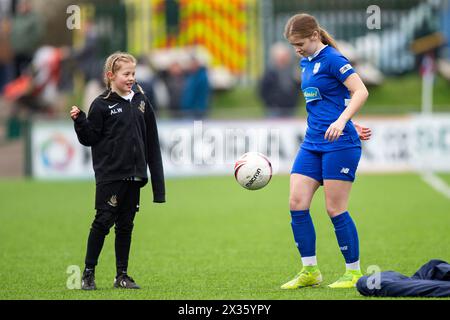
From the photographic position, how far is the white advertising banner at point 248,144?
67.3 ft

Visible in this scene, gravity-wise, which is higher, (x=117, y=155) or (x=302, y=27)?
(x=302, y=27)

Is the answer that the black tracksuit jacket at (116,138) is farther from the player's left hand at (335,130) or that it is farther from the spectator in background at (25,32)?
the spectator in background at (25,32)

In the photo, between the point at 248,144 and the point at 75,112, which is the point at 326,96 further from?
the point at 248,144

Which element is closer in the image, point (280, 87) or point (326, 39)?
point (326, 39)

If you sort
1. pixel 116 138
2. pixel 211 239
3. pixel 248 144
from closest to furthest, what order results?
1. pixel 116 138
2. pixel 211 239
3. pixel 248 144

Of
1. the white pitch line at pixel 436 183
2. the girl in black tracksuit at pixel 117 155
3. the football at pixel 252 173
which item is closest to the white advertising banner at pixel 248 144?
the white pitch line at pixel 436 183

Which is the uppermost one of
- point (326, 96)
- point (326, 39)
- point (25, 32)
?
point (25, 32)

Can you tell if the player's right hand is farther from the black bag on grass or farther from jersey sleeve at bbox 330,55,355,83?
the black bag on grass

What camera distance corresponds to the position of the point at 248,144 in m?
20.5

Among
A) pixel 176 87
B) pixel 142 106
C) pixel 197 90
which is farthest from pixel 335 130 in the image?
pixel 176 87

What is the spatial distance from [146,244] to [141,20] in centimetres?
1585

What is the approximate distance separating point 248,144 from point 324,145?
40.2ft

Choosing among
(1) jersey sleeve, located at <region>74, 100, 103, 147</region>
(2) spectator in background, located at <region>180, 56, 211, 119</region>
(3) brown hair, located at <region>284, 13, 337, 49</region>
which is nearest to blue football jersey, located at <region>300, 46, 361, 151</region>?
(3) brown hair, located at <region>284, 13, 337, 49</region>

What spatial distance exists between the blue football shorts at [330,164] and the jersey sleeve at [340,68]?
0.57m
